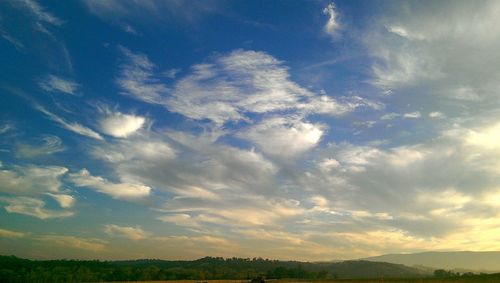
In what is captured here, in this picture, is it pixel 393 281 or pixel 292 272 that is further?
pixel 292 272

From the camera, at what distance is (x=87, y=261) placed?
184750mm

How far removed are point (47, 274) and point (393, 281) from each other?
264 ft

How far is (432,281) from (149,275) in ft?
308

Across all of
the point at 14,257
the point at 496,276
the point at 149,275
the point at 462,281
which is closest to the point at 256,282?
the point at 462,281

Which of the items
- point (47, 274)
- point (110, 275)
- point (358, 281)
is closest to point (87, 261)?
point (110, 275)

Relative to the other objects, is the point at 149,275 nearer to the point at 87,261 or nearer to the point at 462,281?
the point at 87,261

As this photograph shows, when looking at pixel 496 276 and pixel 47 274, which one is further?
pixel 47 274

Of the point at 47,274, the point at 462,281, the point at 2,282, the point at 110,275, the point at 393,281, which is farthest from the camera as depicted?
the point at 110,275

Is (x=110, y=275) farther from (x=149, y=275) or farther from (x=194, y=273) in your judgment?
(x=194, y=273)

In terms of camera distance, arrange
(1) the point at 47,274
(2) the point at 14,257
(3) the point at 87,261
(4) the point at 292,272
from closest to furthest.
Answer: (1) the point at 47,274 → (4) the point at 292,272 → (2) the point at 14,257 → (3) the point at 87,261

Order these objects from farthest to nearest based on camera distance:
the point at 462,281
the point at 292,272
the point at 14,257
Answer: the point at 14,257 < the point at 292,272 < the point at 462,281

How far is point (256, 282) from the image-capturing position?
58938 mm

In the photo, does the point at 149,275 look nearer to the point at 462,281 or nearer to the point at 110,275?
the point at 110,275

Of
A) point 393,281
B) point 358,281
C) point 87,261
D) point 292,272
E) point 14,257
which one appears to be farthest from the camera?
point 87,261
